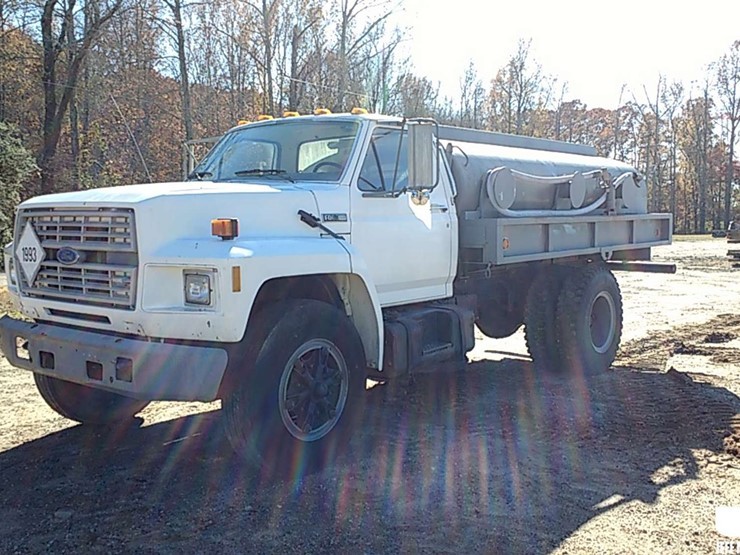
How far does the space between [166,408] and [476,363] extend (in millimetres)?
3555

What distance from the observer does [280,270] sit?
14.8 ft

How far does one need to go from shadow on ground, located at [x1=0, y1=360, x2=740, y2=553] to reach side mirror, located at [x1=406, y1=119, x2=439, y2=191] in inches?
74.7

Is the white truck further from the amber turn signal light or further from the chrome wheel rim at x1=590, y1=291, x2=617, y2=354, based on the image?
the chrome wheel rim at x1=590, y1=291, x2=617, y2=354

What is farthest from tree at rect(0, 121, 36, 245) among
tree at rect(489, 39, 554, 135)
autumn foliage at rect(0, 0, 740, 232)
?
tree at rect(489, 39, 554, 135)

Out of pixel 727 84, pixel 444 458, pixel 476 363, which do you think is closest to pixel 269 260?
pixel 444 458

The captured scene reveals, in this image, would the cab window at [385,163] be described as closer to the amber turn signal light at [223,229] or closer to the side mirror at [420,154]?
the side mirror at [420,154]

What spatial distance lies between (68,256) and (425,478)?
264 centimetres

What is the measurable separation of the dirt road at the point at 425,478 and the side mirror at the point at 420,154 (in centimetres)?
190

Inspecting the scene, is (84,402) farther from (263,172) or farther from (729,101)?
(729,101)

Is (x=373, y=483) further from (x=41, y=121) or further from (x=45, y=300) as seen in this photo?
(x=41, y=121)

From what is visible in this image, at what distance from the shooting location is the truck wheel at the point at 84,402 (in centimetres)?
551

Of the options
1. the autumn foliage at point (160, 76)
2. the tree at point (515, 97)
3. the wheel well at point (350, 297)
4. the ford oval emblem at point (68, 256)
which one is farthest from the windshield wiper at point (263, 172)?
the tree at point (515, 97)

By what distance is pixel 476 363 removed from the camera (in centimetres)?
848

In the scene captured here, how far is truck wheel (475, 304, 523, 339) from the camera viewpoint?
8.33 meters
